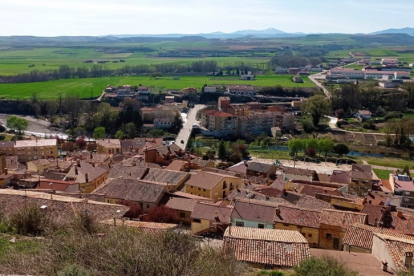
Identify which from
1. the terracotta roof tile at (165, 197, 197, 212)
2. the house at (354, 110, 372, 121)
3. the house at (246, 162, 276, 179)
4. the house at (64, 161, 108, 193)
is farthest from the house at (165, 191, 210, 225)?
the house at (354, 110, 372, 121)

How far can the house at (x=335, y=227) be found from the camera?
18031 mm

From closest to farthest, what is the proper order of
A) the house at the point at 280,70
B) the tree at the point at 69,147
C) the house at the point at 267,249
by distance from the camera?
the house at the point at 267,249
the tree at the point at 69,147
the house at the point at 280,70

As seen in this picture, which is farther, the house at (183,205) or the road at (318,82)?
the road at (318,82)

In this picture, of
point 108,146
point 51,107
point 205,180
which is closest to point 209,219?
point 205,180

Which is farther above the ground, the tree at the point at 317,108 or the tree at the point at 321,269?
the tree at the point at 321,269

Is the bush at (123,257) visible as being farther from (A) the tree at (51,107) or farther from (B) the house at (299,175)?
(A) the tree at (51,107)

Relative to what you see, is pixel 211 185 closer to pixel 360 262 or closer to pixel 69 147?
pixel 360 262

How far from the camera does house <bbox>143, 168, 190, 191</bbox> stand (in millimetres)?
27136

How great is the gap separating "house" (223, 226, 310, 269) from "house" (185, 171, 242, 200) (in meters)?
11.9

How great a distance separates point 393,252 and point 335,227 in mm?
5274

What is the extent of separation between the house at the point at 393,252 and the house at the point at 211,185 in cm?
1326

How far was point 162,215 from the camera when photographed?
67.9 ft

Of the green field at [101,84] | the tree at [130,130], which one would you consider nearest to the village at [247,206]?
the tree at [130,130]

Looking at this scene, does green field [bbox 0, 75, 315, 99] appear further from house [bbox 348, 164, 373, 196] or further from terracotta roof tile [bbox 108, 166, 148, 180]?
house [bbox 348, 164, 373, 196]
